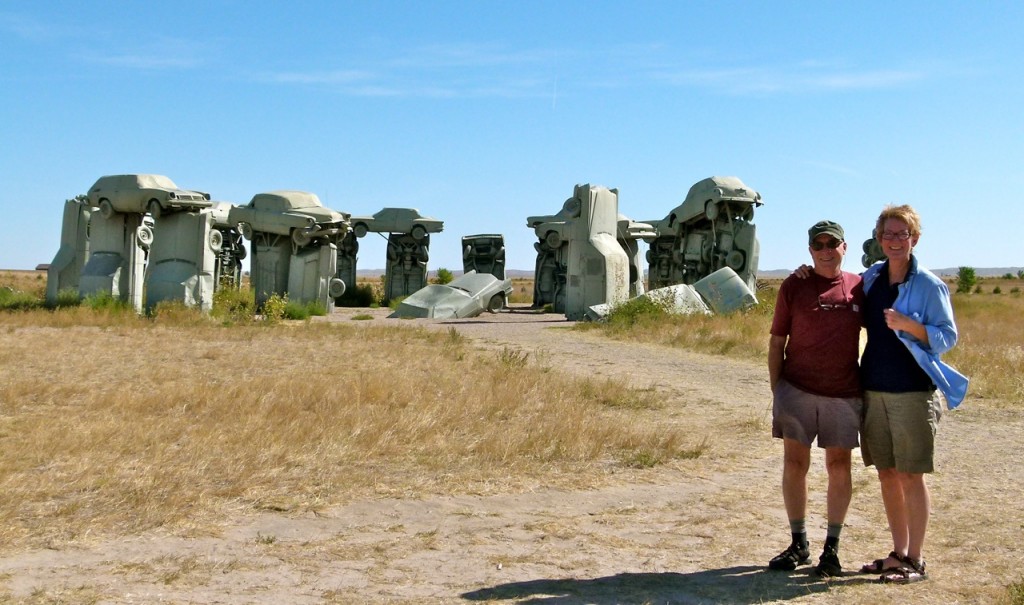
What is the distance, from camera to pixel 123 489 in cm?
666

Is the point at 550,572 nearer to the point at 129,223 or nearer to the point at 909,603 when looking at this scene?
the point at 909,603

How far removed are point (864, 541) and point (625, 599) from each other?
6.13 feet

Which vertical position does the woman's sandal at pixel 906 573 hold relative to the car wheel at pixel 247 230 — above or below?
below

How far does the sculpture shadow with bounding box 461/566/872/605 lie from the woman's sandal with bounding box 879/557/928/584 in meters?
0.10

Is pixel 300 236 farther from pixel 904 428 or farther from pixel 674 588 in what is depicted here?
pixel 904 428

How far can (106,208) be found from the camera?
24391mm

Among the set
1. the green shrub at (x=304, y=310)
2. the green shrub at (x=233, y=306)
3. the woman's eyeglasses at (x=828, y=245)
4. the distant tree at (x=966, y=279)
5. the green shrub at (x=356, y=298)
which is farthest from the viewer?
the distant tree at (x=966, y=279)

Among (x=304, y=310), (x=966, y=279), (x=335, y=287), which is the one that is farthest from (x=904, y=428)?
(x=966, y=279)

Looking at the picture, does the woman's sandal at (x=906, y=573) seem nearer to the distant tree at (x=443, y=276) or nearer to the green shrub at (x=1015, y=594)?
the green shrub at (x=1015, y=594)

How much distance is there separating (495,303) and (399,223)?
30.0 ft

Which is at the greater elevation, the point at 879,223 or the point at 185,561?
the point at 879,223

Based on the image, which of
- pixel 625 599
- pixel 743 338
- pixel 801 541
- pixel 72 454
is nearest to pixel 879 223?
pixel 801 541

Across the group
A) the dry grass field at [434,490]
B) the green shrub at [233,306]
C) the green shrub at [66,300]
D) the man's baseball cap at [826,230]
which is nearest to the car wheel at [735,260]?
the green shrub at [233,306]

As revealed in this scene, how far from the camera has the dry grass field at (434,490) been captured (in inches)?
199
